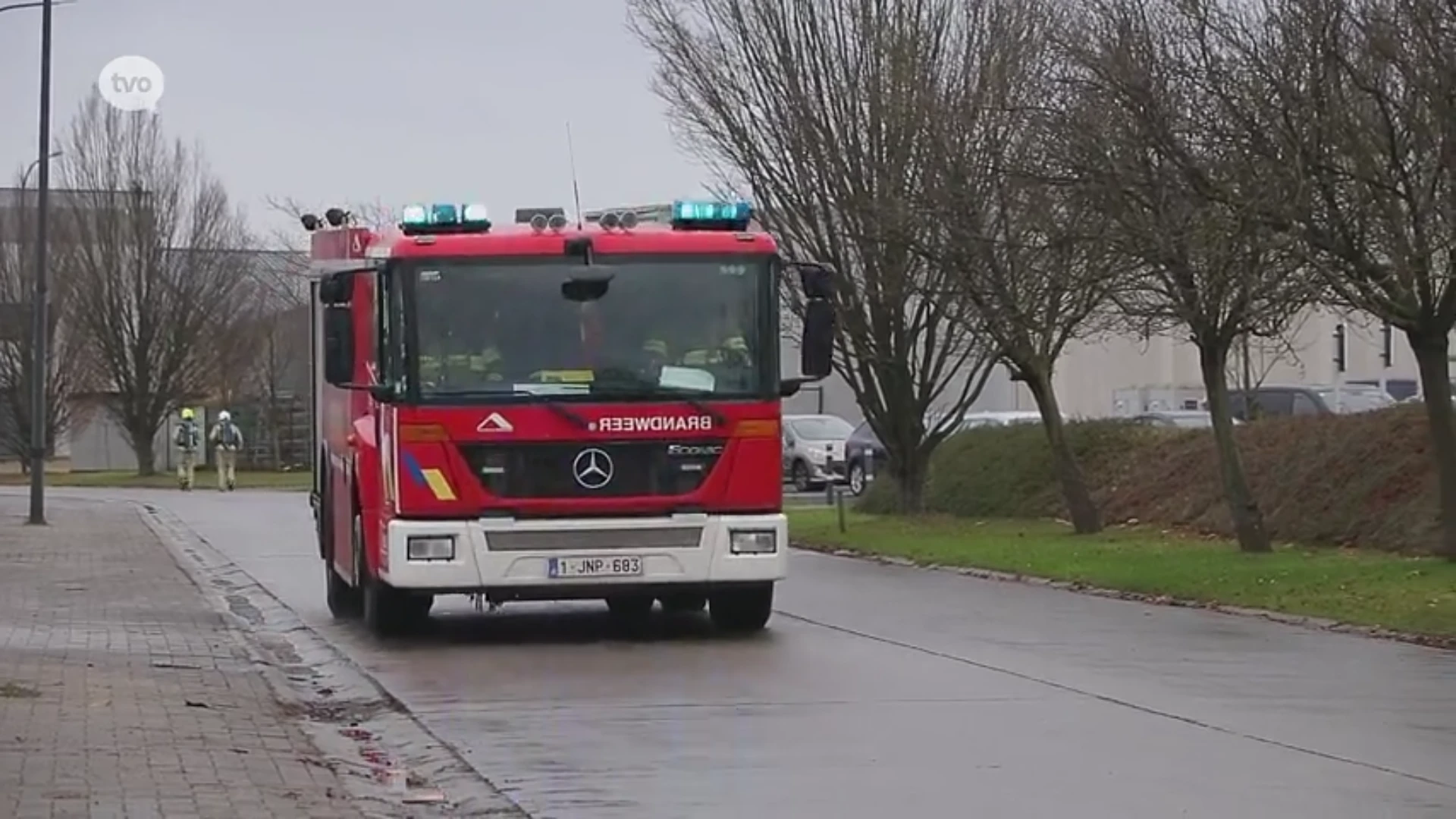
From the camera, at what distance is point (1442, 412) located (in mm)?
22281

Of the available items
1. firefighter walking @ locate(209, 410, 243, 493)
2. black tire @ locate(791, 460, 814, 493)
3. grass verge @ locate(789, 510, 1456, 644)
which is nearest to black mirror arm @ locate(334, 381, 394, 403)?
grass verge @ locate(789, 510, 1456, 644)

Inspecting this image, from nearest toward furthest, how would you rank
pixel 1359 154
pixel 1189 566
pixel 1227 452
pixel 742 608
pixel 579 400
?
pixel 579 400 → pixel 742 608 → pixel 1359 154 → pixel 1189 566 → pixel 1227 452

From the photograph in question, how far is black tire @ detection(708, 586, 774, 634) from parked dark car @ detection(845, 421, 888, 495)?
2894 cm

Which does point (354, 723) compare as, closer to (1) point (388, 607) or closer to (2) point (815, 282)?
(1) point (388, 607)

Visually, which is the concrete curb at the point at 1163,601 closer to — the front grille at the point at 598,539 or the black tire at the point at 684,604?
the black tire at the point at 684,604

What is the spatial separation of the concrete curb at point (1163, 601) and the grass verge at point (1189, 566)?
0.07 meters

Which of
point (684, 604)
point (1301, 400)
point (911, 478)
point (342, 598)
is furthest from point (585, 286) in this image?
point (1301, 400)

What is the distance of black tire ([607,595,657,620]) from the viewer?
67.9 ft

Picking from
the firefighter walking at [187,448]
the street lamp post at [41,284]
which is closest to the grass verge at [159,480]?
the firefighter walking at [187,448]

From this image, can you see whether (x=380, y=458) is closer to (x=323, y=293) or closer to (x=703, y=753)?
→ (x=323, y=293)

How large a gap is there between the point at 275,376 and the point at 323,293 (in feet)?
177

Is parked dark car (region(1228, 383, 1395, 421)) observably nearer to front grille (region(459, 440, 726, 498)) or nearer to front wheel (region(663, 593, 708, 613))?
front wheel (region(663, 593, 708, 613))

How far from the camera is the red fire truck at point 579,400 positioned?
17438 mm

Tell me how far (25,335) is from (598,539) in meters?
49.3
